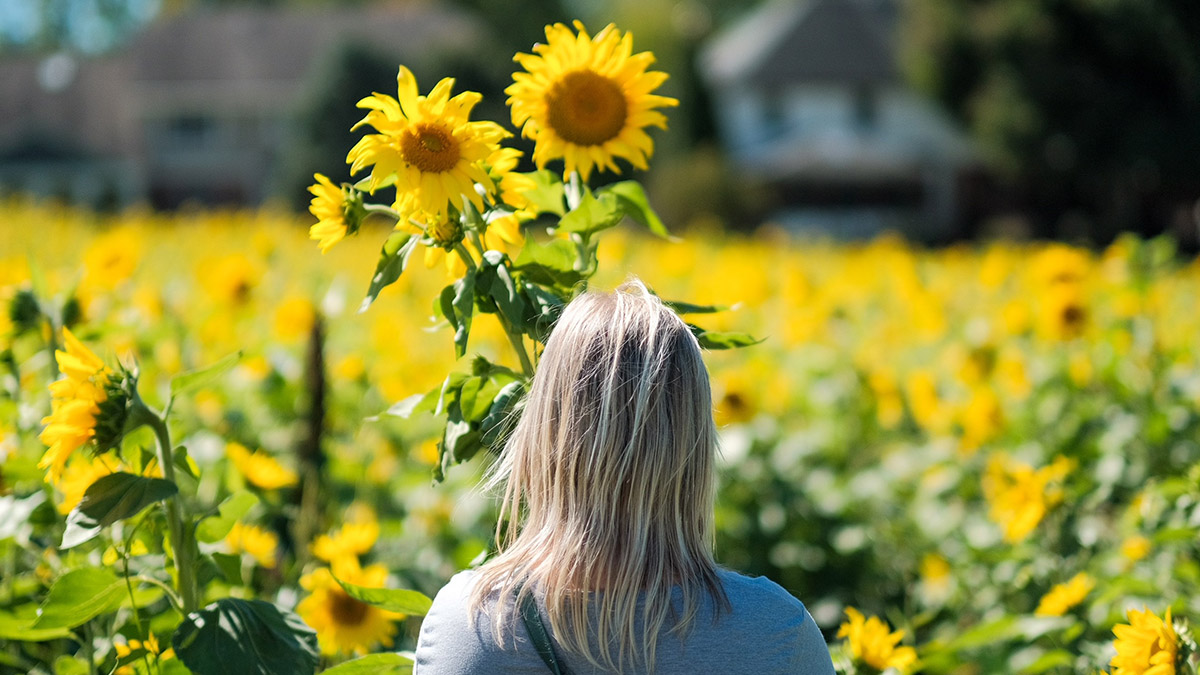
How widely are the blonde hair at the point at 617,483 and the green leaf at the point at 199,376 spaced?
21.4 inches

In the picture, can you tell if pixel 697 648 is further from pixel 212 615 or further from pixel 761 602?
pixel 212 615

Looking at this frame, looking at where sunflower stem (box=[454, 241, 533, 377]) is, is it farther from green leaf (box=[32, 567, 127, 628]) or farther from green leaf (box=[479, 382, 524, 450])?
green leaf (box=[32, 567, 127, 628])

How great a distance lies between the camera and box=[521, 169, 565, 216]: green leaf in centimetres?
193

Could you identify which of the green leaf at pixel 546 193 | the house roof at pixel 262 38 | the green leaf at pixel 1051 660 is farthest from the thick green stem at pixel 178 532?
the house roof at pixel 262 38

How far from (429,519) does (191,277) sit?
141 inches

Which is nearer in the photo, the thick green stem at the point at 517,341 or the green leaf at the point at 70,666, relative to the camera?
the thick green stem at the point at 517,341

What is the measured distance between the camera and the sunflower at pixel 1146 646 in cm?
177

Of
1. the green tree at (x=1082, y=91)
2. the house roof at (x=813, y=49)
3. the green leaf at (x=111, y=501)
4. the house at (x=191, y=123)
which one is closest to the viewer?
the green leaf at (x=111, y=501)

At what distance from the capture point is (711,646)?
156 centimetres

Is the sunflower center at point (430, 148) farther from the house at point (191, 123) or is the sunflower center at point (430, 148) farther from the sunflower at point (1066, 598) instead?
the house at point (191, 123)

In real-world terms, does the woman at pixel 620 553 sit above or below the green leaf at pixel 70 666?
above

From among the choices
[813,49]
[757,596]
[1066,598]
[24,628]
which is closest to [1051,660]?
[1066,598]

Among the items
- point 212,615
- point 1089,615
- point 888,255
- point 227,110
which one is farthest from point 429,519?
point 227,110

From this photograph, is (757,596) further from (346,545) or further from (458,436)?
(346,545)
